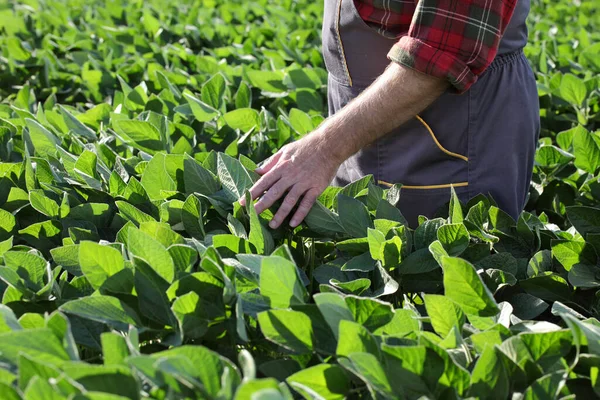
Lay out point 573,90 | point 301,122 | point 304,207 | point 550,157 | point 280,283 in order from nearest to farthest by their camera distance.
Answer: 1. point 280,283
2. point 304,207
3. point 550,157
4. point 301,122
5. point 573,90

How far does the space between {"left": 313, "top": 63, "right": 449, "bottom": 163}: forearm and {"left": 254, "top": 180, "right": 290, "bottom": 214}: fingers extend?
0.72 feet

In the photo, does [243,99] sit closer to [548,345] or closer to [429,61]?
[429,61]

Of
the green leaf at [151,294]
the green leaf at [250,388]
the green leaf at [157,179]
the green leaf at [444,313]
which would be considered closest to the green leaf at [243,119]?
the green leaf at [157,179]

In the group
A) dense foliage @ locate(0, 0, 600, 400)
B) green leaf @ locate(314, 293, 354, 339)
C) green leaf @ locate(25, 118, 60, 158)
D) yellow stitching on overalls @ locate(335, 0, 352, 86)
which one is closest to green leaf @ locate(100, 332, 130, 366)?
dense foliage @ locate(0, 0, 600, 400)

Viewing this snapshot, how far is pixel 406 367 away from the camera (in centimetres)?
153

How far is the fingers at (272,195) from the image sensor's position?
2.34 m

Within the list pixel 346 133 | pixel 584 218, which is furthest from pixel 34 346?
pixel 584 218

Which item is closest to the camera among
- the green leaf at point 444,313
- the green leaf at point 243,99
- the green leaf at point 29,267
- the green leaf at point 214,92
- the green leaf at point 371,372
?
the green leaf at point 371,372

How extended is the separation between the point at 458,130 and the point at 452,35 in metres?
0.49

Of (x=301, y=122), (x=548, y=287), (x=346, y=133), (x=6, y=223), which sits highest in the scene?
(x=346, y=133)

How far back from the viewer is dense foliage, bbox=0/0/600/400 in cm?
150

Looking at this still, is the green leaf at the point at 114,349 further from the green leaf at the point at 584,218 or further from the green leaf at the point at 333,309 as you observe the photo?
the green leaf at the point at 584,218

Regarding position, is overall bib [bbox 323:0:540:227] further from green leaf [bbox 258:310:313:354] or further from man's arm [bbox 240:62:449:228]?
green leaf [bbox 258:310:313:354]

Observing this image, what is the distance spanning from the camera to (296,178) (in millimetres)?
2393
